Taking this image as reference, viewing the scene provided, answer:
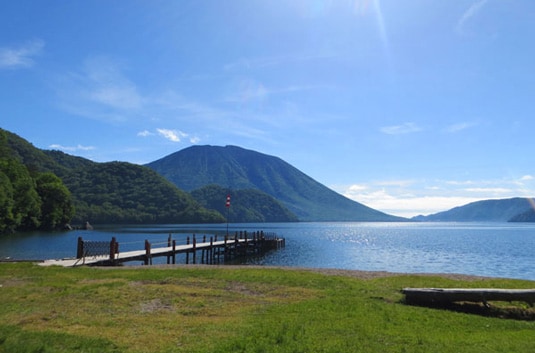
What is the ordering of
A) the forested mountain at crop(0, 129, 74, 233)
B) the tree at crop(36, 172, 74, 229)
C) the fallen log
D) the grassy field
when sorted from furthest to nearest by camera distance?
the tree at crop(36, 172, 74, 229) < the forested mountain at crop(0, 129, 74, 233) < the fallen log < the grassy field

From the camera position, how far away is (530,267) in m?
47.1

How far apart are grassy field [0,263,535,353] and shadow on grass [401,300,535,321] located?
11 centimetres

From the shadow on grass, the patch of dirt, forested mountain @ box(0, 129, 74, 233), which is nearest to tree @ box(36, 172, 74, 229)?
forested mountain @ box(0, 129, 74, 233)

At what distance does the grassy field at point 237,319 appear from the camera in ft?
30.2

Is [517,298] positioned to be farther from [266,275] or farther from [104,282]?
[104,282]

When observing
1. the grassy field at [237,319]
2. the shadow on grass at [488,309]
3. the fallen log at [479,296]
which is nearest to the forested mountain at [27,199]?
the grassy field at [237,319]

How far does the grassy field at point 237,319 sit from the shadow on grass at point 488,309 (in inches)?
4.2

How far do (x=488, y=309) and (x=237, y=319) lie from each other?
8911 mm

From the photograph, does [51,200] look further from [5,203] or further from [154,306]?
[154,306]

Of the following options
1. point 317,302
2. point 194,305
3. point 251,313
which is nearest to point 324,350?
point 251,313

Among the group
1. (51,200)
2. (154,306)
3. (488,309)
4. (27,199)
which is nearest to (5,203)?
(27,199)

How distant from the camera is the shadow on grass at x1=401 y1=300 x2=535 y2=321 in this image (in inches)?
522

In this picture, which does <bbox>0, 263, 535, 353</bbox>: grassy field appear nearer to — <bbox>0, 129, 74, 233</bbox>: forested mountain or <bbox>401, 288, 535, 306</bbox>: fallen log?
<bbox>401, 288, 535, 306</bbox>: fallen log

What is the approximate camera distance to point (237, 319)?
11.9 m
